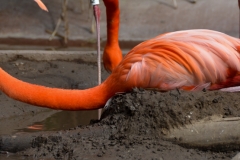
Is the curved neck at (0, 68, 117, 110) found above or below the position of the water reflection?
above

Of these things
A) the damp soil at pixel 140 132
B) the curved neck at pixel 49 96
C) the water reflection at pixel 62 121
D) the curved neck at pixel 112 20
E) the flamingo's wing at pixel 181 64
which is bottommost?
the water reflection at pixel 62 121

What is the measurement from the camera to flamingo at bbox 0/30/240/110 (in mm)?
3787

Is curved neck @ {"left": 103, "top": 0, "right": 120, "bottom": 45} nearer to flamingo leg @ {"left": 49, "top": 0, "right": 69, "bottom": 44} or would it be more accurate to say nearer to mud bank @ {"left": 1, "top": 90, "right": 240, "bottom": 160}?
flamingo leg @ {"left": 49, "top": 0, "right": 69, "bottom": 44}

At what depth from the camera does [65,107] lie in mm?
3875

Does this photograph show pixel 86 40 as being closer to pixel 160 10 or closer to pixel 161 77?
pixel 160 10

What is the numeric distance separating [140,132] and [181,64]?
62 centimetres

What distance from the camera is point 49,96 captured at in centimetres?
385

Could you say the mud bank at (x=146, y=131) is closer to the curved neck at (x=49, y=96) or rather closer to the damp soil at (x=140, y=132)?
the damp soil at (x=140, y=132)

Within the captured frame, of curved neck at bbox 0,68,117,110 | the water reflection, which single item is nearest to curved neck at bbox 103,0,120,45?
the water reflection

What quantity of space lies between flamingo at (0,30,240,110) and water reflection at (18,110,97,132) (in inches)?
25.3

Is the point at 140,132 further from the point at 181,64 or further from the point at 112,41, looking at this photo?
the point at 112,41

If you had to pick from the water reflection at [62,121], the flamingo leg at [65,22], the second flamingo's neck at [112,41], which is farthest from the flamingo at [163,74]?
the flamingo leg at [65,22]

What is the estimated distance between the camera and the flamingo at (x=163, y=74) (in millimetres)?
3787

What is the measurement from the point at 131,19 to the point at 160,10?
1.85 feet
